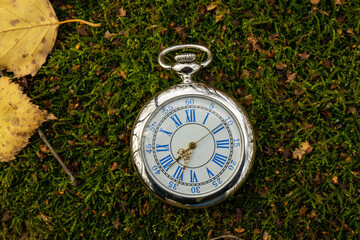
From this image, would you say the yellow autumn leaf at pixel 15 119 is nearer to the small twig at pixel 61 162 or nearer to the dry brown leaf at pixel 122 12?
the small twig at pixel 61 162

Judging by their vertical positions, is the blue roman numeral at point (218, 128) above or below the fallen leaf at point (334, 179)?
above

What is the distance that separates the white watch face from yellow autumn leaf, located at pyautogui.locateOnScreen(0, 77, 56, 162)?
101 centimetres

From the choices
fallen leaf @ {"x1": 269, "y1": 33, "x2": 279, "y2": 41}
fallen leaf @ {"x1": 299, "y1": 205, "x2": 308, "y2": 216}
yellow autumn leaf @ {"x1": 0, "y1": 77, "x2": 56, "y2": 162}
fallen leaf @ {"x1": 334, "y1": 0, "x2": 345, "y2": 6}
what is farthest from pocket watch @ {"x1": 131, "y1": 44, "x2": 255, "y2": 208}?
fallen leaf @ {"x1": 334, "y1": 0, "x2": 345, "y2": 6}

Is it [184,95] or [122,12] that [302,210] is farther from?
[122,12]

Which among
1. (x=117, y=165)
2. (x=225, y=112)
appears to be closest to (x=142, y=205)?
(x=117, y=165)

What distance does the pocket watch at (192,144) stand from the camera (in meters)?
2.52

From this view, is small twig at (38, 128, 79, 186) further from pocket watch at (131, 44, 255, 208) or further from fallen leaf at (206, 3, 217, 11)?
fallen leaf at (206, 3, 217, 11)

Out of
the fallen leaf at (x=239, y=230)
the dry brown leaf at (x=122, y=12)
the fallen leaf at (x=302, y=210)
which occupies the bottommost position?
the fallen leaf at (x=302, y=210)

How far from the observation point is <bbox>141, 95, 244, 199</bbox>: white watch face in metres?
2.52

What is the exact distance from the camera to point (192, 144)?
2.49 meters

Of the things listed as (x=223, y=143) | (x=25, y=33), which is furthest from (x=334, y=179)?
(x=25, y=33)

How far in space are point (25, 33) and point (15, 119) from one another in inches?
28.8

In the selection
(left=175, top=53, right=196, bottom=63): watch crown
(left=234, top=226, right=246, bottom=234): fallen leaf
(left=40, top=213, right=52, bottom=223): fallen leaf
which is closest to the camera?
(left=175, top=53, right=196, bottom=63): watch crown

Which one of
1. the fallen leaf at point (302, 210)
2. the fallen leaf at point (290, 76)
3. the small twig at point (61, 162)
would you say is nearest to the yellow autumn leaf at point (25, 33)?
the small twig at point (61, 162)
